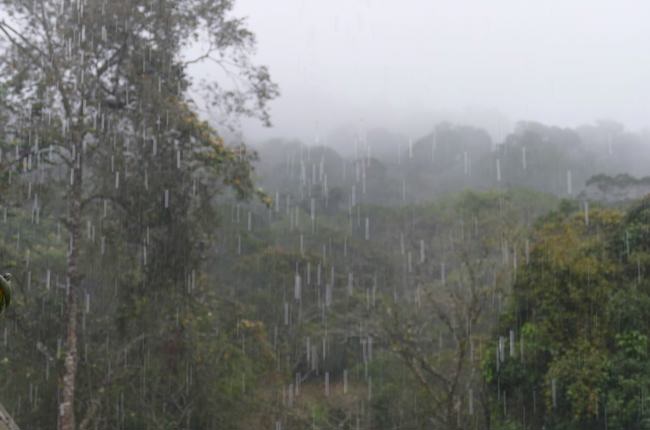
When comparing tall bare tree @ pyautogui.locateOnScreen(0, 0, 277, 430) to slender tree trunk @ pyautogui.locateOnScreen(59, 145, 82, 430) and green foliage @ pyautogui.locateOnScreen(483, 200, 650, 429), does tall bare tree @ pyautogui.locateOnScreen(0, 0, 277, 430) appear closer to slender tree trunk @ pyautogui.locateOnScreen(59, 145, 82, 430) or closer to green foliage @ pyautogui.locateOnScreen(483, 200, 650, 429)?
slender tree trunk @ pyautogui.locateOnScreen(59, 145, 82, 430)

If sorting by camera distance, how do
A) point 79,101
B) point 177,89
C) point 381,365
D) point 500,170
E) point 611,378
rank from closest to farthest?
point 79,101, point 177,89, point 611,378, point 381,365, point 500,170

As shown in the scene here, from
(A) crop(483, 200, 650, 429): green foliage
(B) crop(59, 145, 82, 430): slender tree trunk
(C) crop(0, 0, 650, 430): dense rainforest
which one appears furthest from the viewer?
(A) crop(483, 200, 650, 429): green foliage

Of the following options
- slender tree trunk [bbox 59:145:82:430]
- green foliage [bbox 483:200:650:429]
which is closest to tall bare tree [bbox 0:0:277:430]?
slender tree trunk [bbox 59:145:82:430]

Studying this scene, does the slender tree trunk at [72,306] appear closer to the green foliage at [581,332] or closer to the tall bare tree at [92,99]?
the tall bare tree at [92,99]

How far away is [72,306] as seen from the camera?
873 centimetres

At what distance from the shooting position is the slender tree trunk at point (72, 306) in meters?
8.23

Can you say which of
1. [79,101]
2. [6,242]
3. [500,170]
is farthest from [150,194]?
[500,170]

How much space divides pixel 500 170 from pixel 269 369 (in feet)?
186

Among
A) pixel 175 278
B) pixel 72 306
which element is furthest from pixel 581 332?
pixel 72 306

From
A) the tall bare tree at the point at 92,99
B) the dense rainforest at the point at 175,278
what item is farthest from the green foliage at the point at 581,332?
the tall bare tree at the point at 92,99

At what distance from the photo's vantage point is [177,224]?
9.50m

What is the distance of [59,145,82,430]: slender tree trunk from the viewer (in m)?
8.23

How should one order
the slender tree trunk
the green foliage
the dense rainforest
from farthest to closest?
the green foliage
the dense rainforest
the slender tree trunk

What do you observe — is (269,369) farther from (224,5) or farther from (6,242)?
(224,5)
